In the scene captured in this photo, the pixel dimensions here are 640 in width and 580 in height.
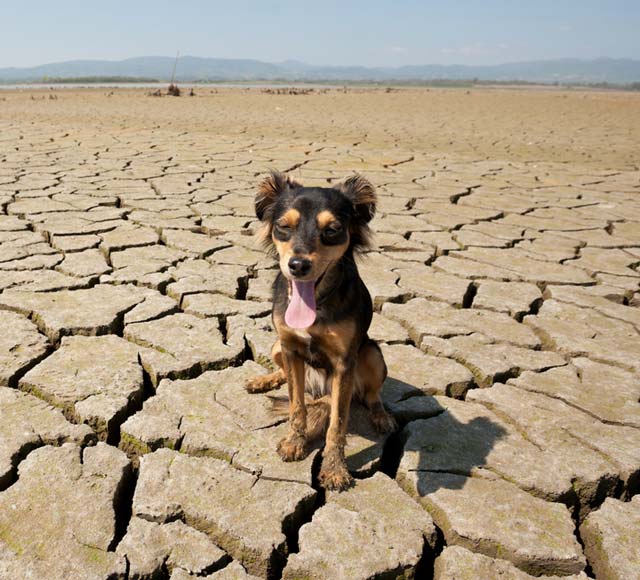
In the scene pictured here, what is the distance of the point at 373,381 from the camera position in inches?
84.7

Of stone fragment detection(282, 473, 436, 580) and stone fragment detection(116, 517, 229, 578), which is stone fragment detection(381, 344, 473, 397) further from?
stone fragment detection(116, 517, 229, 578)

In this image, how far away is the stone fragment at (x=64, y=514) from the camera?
5.02ft

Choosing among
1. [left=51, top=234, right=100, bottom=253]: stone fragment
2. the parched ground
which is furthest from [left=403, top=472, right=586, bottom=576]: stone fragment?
[left=51, top=234, right=100, bottom=253]: stone fragment

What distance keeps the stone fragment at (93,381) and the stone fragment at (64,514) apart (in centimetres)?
18

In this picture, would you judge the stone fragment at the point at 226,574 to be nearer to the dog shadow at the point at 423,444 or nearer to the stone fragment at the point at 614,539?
the dog shadow at the point at 423,444

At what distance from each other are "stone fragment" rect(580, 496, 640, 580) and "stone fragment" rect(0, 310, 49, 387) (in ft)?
7.25

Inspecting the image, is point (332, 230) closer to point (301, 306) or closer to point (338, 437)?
point (301, 306)

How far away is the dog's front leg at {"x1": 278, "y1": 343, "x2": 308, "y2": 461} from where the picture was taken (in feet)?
6.46

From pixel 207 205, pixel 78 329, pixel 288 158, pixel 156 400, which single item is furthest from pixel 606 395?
pixel 288 158

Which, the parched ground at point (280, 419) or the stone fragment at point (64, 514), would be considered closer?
the stone fragment at point (64, 514)

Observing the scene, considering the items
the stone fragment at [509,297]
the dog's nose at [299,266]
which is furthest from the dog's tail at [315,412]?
the stone fragment at [509,297]

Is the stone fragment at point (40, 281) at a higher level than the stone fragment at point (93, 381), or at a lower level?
higher

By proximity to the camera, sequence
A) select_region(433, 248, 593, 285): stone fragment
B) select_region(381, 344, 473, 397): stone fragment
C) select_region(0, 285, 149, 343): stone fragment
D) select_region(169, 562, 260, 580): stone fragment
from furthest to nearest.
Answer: select_region(433, 248, 593, 285): stone fragment, select_region(0, 285, 149, 343): stone fragment, select_region(381, 344, 473, 397): stone fragment, select_region(169, 562, 260, 580): stone fragment

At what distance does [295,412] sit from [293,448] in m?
0.12
